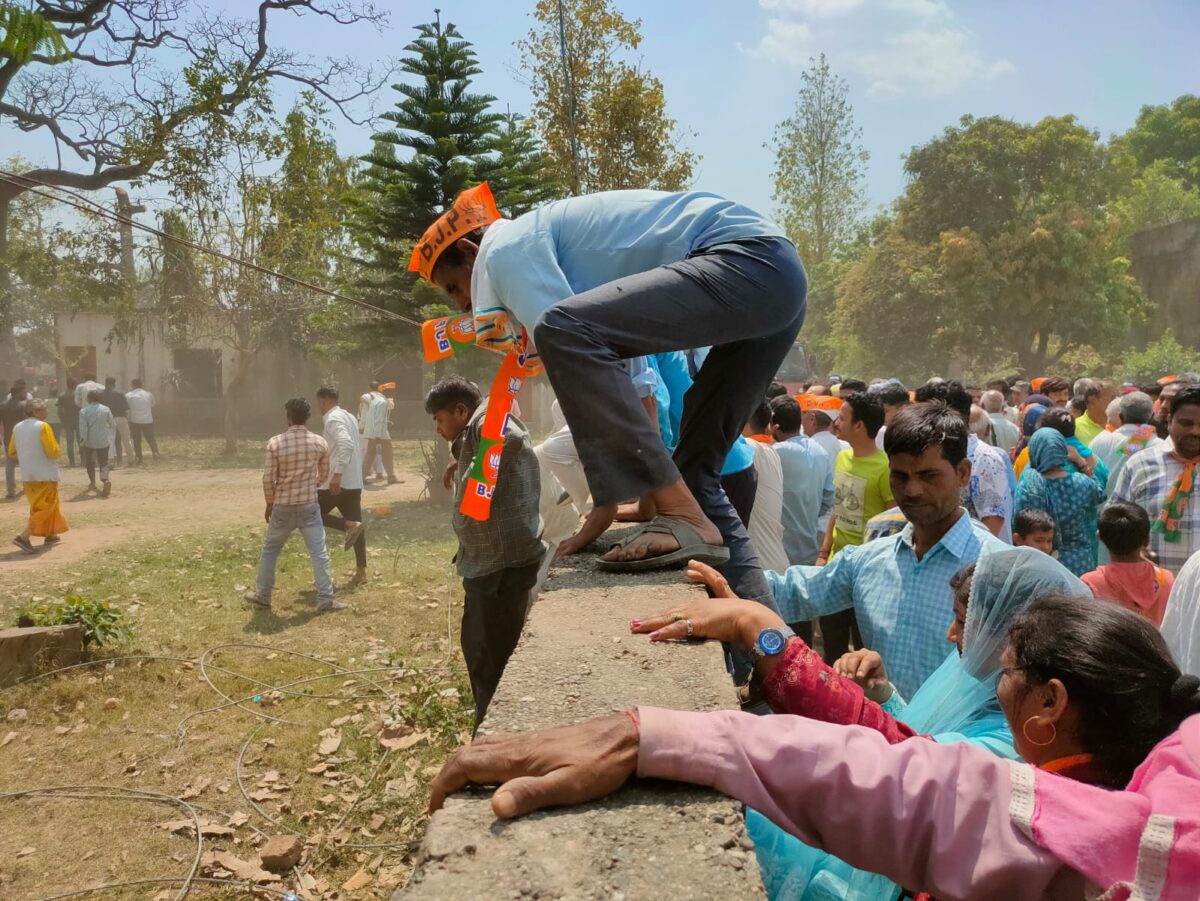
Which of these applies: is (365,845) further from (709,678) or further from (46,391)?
(46,391)

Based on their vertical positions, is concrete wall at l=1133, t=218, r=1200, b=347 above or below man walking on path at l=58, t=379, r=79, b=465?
above

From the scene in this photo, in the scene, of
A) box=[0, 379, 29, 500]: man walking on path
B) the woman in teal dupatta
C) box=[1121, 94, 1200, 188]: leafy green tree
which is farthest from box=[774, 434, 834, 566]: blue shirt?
box=[1121, 94, 1200, 188]: leafy green tree

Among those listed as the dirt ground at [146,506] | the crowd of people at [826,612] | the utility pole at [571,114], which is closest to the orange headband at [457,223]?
the crowd of people at [826,612]

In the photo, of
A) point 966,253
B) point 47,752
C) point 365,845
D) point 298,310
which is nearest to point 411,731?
point 365,845

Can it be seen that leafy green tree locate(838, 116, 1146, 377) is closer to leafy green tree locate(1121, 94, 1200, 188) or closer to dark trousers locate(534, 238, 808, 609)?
leafy green tree locate(1121, 94, 1200, 188)

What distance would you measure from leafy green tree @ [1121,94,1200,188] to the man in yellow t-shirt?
54.4 meters

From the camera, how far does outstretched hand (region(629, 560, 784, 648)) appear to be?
6.04 ft

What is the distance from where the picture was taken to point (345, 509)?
31.8 feet

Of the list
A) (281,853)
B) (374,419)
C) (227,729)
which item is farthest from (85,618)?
(374,419)

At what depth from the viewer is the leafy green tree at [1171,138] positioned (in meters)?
49.3

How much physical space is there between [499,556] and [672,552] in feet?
8.15

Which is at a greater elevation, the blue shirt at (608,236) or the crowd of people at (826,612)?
the blue shirt at (608,236)

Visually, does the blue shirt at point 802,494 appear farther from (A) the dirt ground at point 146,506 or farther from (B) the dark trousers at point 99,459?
(B) the dark trousers at point 99,459

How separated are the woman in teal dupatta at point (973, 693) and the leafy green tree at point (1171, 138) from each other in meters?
57.4
